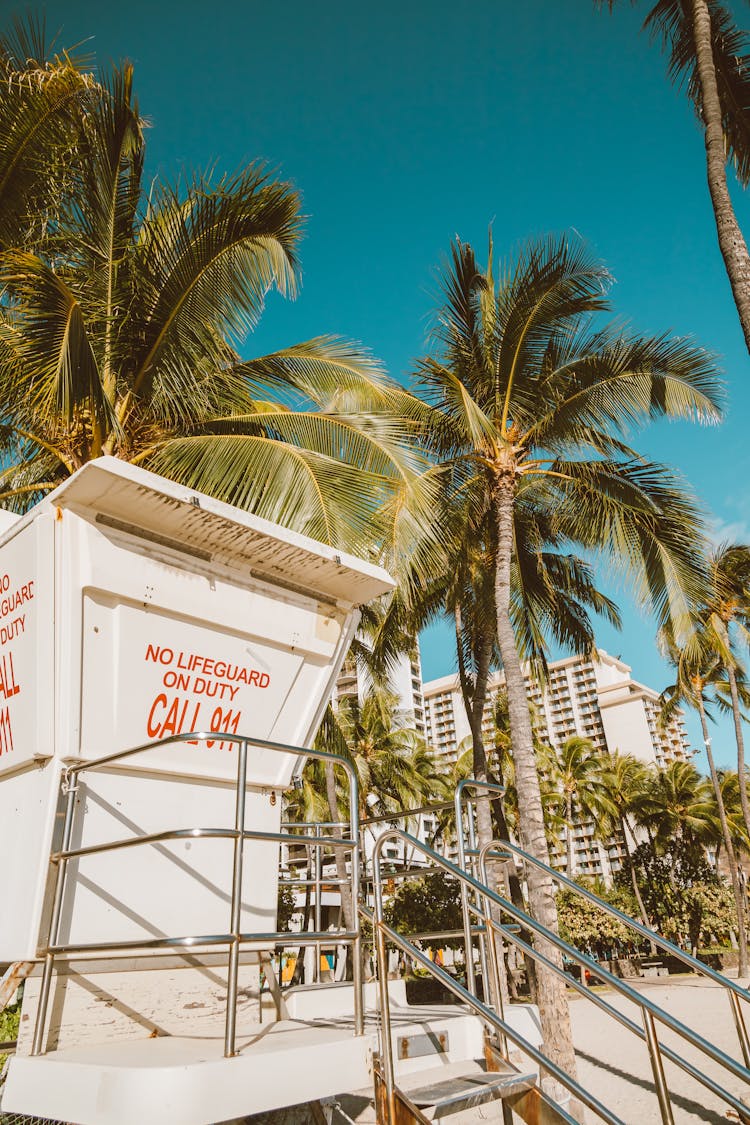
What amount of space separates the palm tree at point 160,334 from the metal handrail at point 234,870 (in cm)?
389

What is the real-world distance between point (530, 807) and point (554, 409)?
251 inches

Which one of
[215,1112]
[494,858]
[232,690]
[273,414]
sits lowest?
[215,1112]

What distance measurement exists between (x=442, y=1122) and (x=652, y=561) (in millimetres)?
8776

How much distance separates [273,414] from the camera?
9273 mm

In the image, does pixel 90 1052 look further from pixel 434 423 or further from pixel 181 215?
pixel 434 423

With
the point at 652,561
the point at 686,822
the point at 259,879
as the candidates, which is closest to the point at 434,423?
the point at 652,561

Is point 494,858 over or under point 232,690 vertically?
under

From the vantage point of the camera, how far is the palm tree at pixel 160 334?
737 centimetres

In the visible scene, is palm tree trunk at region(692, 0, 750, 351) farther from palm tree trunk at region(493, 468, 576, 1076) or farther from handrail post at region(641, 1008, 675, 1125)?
handrail post at region(641, 1008, 675, 1125)

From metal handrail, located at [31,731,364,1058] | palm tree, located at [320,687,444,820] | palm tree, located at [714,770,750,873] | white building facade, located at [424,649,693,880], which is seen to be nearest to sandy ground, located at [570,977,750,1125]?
metal handrail, located at [31,731,364,1058]

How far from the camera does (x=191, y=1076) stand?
7.82ft

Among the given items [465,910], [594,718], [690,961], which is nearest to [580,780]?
[465,910]

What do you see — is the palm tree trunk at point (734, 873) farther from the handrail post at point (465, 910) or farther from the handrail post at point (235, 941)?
the handrail post at point (235, 941)

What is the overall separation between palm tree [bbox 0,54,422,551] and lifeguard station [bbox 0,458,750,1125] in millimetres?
2907
